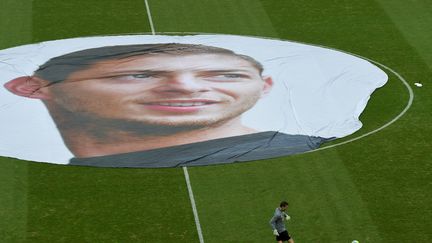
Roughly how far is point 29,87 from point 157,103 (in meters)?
4.69

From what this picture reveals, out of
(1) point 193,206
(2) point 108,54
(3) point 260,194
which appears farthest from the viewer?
(2) point 108,54

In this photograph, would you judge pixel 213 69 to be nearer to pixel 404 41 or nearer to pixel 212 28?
pixel 212 28

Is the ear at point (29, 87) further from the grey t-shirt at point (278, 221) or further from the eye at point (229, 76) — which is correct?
the grey t-shirt at point (278, 221)

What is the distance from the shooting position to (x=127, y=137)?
33.0 metres

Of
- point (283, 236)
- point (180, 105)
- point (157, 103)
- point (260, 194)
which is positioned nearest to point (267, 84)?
point (180, 105)

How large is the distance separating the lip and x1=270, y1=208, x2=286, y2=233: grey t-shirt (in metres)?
8.31

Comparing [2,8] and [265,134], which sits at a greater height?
[2,8]

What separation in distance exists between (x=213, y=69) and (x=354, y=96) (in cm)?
514

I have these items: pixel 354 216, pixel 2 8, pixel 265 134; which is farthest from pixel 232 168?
pixel 2 8

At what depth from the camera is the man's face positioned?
34.4 m

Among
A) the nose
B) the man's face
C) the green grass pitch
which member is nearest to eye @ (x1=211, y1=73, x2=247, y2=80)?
the man's face

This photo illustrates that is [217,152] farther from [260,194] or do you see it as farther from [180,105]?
[180,105]

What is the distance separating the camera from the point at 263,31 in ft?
138

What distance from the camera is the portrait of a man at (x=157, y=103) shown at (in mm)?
32312
